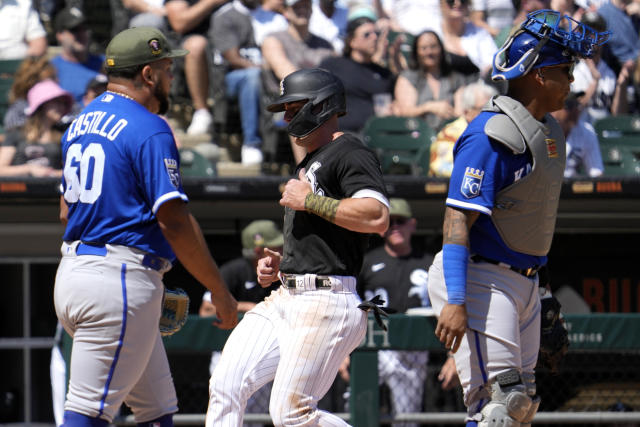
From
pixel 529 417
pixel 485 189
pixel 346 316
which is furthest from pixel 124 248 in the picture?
pixel 529 417

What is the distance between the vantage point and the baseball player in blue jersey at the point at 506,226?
341 centimetres

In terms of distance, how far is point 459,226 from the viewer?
3436mm

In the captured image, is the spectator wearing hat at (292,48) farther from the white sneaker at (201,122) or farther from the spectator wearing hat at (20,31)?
the spectator wearing hat at (20,31)

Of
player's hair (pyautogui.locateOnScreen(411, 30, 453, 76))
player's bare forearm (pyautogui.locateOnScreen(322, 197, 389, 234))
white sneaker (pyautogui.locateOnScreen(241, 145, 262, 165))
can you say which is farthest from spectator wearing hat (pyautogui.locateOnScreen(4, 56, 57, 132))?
player's bare forearm (pyautogui.locateOnScreen(322, 197, 389, 234))

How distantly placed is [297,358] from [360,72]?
4444 millimetres

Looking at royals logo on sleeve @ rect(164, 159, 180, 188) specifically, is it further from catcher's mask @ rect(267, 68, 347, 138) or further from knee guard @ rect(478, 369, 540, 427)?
knee guard @ rect(478, 369, 540, 427)

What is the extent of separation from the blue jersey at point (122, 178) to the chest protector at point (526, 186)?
1.09 metres

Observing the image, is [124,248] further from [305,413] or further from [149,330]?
[305,413]

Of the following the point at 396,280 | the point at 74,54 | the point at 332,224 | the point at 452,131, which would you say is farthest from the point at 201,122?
the point at 332,224

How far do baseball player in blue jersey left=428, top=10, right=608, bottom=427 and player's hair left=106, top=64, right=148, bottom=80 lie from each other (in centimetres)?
114

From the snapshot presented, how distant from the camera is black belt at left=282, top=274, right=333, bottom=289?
3.56m

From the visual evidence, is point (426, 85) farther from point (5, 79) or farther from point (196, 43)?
point (5, 79)

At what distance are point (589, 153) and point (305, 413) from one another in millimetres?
4432

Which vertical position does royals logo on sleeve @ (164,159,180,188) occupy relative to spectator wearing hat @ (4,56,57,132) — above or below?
below
